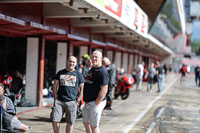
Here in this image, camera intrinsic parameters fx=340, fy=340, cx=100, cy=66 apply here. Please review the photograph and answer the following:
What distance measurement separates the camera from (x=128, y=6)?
14.7 meters

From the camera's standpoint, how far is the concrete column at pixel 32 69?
11602 millimetres

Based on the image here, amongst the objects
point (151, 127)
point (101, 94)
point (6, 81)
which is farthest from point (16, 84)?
point (101, 94)

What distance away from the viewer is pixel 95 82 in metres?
5.74

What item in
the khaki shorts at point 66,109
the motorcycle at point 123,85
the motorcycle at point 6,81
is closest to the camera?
the khaki shorts at point 66,109

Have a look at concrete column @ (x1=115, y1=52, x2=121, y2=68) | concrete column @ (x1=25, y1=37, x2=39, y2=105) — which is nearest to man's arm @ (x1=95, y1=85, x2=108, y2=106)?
concrete column @ (x1=25, y1=37, x2=39, y2=105)

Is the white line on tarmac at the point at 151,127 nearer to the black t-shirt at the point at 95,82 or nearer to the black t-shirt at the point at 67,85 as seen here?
the black t-shirt at the point at 67,85

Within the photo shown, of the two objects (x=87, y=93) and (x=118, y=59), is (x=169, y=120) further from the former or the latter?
(x=118, y=59)

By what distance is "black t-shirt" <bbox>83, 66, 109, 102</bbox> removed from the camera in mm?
5688

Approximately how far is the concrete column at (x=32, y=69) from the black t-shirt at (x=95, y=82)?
614 cm

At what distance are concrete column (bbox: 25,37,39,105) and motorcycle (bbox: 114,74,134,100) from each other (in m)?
4.22

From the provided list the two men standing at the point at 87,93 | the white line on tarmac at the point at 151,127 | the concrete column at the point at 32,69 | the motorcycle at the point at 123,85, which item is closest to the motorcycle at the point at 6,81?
the concrete column at the point at 32,69

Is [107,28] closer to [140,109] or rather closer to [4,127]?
[140,109]

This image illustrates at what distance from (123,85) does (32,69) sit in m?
4.53

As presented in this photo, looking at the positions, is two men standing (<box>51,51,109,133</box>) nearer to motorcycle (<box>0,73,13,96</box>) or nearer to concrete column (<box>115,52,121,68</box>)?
motorcycle (<box>0,73,13,96</box>)
